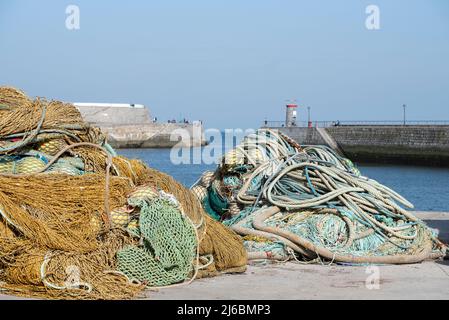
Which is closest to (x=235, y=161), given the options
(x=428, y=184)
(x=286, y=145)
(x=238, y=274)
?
(x=286, y=145)

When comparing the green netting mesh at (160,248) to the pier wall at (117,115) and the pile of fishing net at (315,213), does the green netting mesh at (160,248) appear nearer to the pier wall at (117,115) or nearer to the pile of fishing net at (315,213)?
the pile of fishing net at (315,213)

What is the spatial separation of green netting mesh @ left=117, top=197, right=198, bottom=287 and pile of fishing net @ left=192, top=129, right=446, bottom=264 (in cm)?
122

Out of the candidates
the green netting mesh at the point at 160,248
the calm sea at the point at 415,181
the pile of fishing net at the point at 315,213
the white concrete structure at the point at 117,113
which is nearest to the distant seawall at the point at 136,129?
the white concrete structure at the point at 117,113

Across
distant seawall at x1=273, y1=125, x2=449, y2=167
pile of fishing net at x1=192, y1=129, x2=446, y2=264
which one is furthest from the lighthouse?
pile of fishing net at x1=192, y1=129, x2=446, y2=264

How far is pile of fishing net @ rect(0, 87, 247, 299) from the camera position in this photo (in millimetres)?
5652

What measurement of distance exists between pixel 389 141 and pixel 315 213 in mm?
51599

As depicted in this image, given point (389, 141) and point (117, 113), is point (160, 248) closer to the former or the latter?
point (389, 141)

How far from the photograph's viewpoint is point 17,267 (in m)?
5.70

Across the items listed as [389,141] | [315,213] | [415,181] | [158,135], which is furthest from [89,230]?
[158,135]

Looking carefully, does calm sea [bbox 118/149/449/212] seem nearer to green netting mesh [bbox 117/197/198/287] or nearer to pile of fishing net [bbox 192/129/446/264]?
pile of fishing net [bbox 192/129/446/264]

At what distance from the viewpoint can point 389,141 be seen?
5784 centimetres

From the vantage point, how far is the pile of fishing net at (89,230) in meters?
5.65

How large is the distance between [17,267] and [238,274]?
191 centimetres
